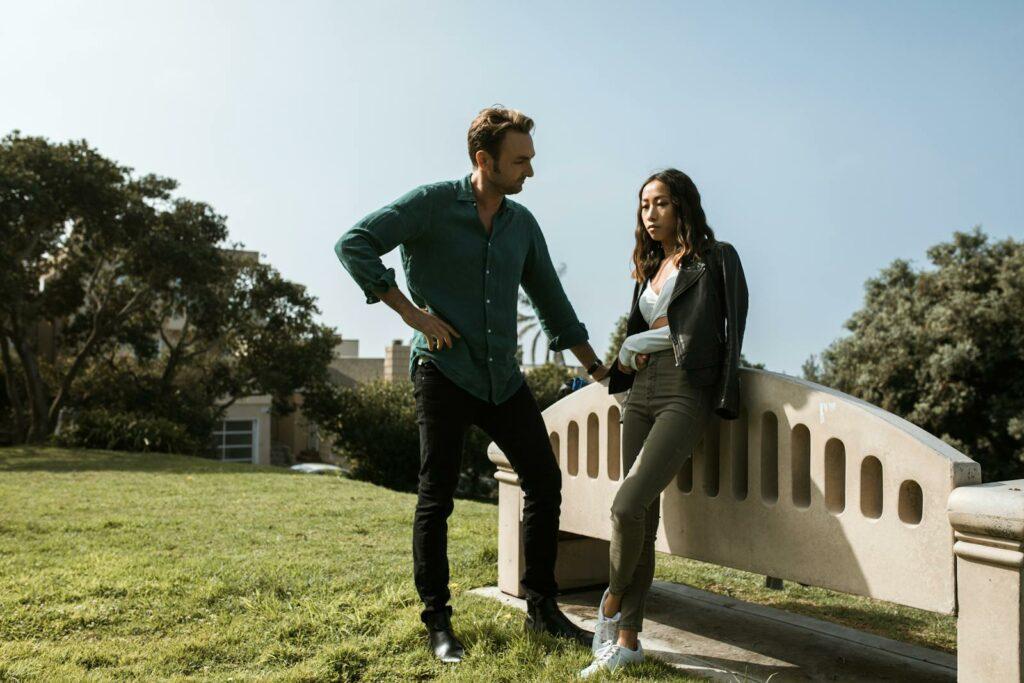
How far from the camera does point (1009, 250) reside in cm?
1764

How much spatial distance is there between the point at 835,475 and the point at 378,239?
1.81 m

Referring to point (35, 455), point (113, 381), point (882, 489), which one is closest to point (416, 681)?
point (882, 489)

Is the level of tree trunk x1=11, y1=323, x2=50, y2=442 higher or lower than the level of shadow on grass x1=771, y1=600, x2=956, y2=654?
higher

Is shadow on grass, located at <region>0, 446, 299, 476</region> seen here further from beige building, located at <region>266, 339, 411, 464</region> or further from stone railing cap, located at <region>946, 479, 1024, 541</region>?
beige building, located at <region>266, 339, 411, 464</region>

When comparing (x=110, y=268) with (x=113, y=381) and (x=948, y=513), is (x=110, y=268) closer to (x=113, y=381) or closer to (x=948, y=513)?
(x=113, y=381)

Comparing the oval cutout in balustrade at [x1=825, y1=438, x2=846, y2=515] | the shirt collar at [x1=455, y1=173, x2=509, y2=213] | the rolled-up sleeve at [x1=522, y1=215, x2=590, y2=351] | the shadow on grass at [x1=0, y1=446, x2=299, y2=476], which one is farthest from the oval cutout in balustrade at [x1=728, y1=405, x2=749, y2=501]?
the shadow on grass at [x1=0, y1=446, x2=299, y2=476]

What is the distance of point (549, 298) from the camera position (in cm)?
383

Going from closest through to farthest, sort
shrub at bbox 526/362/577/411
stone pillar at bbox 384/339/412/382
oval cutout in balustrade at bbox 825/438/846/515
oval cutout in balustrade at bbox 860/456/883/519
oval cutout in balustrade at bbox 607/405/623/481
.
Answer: oval cutout in balustrade at bbox 860/456/883/519, oval cutout in balustrade at bbox 825/438/846/515, oval cutout in balustrade at bbox 607/405/623/481, shrub at bbox 526/362/577/411, stone pillar at bbox 384/339/412/382

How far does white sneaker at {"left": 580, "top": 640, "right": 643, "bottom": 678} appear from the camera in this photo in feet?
10.0

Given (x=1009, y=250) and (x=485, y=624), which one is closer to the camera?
(x=485, y=624)

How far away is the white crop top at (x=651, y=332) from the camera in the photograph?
125 inches

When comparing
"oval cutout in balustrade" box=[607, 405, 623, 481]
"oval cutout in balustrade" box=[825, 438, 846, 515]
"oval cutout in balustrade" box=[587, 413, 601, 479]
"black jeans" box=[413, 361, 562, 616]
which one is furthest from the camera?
"oval cutout in balustrade" box=[587, 413, 601, 479]

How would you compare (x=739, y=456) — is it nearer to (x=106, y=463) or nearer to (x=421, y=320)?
(x=421, y=320)

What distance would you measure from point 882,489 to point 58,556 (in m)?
4.63
